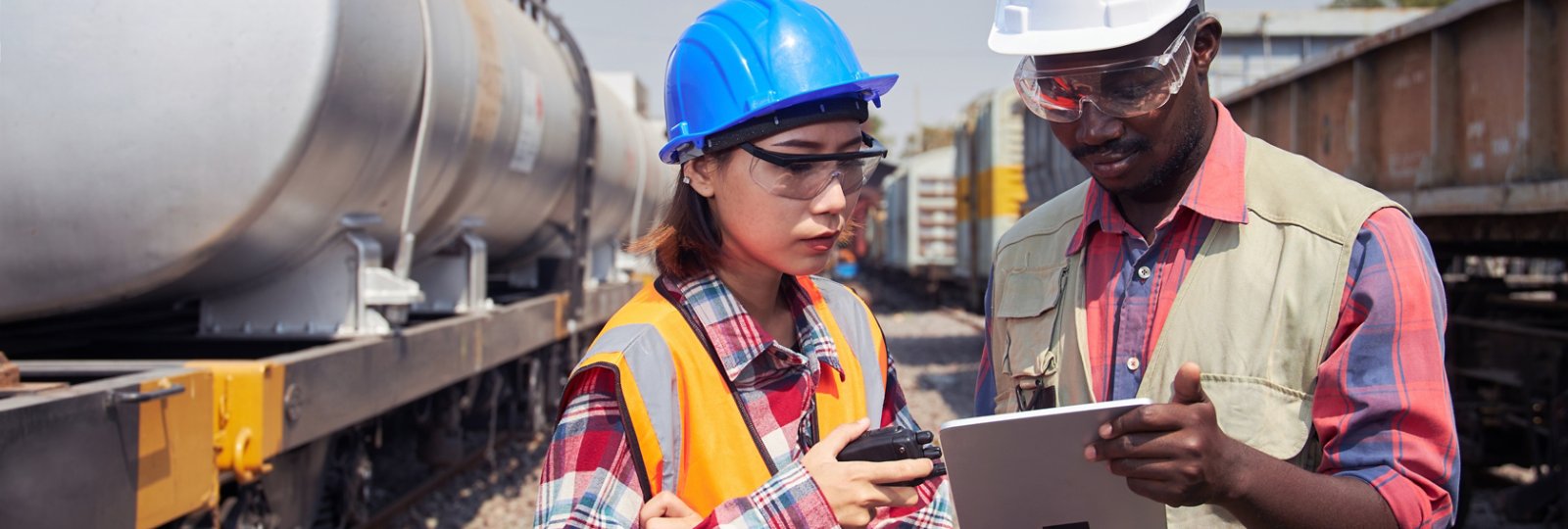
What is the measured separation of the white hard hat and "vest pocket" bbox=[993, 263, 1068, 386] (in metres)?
0.42

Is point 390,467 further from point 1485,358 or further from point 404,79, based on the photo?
point 1485,358

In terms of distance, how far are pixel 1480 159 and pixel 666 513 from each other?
14.6 feet

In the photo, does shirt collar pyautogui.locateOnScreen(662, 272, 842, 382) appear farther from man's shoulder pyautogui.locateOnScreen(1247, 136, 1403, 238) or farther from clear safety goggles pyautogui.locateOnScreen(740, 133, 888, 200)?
man's shoulder pyautogui.locateOnScreen(1247, 136, 1403, 238)

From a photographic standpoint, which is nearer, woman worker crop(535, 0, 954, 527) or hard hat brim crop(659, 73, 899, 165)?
woman worker crop(535, 0, 954, 527)

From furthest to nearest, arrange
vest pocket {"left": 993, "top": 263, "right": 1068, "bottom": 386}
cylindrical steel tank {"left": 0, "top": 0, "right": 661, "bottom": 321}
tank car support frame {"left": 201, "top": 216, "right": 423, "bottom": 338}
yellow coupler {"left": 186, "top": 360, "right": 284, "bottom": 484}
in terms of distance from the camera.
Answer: tank car support frame {"left": 201, "top": 216, "right": 423, "bottom": 338} < yellow coupler {"left": 186, "top": 360, "right": 284, "bottom": 484} < cylindrical steel tank {"left": 0, "top": 0, "right": 661, "bottom": 321} < vest pocket {"left": 993, "top": 263, "right": 1068, "bottom": 386}

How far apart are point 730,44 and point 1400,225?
1.05 metres

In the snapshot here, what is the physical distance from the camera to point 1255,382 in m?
1.72

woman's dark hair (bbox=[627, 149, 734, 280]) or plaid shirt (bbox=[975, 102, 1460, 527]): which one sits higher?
woman's dark hair (bbox=[627, 149, 734, 280])

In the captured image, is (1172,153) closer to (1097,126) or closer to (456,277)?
(1097,126)

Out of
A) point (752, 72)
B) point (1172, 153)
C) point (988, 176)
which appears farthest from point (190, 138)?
point (988, 176)

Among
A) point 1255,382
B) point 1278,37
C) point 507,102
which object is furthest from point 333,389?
point 1278,37

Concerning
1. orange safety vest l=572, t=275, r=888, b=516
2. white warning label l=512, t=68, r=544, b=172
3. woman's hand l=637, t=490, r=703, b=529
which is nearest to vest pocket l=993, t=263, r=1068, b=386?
orange safety vest l=572, t=275, r=888, b=516

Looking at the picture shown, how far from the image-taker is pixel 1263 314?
1.73 m

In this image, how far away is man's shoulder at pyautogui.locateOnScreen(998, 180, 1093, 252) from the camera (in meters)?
2.13
